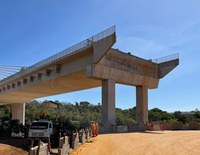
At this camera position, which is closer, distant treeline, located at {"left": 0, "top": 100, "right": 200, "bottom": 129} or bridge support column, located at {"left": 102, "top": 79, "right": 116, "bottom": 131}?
bridge support column, located at {"left": 102, "top": 79, "right": 116, "bottom": 131}

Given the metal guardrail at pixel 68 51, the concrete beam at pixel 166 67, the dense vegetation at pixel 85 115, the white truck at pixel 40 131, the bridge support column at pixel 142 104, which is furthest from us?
the dense vegetation at pixel 85 115

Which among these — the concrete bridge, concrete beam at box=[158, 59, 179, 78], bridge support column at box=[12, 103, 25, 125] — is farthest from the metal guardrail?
bridge support column at box=[12, 103, 25, 125]

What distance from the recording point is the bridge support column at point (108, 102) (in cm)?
3894

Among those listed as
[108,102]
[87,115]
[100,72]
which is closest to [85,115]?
[87,115]

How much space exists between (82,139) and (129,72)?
74.7 ft

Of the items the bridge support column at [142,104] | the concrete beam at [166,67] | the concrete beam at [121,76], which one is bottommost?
Result: the bridge support column at [142,104]

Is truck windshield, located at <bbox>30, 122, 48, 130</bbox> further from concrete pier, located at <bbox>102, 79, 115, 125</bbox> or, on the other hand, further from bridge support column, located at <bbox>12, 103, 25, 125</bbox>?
bridge support column, located at <bbox>12, 103, 25, 125</bbox>

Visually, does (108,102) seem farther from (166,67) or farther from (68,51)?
(166,67)

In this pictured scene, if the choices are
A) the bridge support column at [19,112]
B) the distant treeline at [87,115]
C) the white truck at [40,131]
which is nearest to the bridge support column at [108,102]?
the white truck at [40,131]

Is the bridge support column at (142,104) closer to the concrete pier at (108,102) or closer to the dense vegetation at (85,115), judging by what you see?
the dense vegetation at (85,115)

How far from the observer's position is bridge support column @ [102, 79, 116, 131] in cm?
3894

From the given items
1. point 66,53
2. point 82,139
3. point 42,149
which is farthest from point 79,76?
point 42,149

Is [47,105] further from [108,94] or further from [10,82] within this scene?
[10,82]

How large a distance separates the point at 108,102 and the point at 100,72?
4.34m
